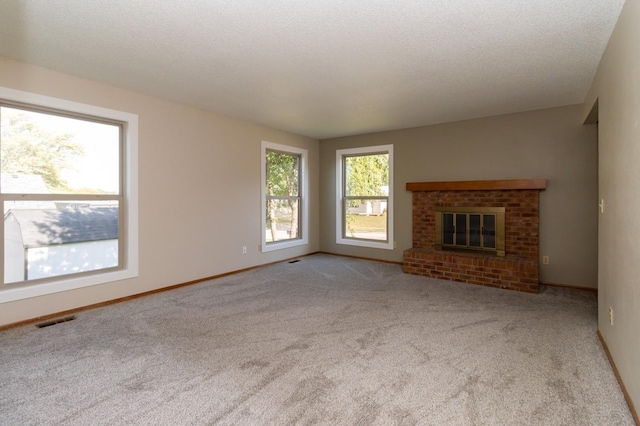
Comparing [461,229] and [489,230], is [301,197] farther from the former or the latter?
[489,230]

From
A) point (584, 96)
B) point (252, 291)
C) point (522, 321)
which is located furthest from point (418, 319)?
point (584, 96)

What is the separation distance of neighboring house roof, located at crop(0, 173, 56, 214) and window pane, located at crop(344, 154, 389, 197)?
14.7ft

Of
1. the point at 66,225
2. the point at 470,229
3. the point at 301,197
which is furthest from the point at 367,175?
the point at 66,225

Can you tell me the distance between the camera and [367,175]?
19.4ft

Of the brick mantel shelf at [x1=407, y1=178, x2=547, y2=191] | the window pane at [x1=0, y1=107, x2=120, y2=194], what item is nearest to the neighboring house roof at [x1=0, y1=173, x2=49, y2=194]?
the window pane at [x1=0, y1=107, x2=120, y2=194]

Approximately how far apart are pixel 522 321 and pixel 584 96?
8.99 feet

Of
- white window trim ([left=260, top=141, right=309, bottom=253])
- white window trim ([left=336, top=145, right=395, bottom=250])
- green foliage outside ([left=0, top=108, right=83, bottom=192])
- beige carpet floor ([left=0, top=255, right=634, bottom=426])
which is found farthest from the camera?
white window trim ([left=336, top=145, right=395, bottom=250])

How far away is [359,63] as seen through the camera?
2.82 meters

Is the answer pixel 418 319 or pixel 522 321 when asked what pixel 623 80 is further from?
pixel 418 319

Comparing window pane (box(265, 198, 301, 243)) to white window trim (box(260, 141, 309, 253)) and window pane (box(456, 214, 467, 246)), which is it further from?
window pane (box(456, 214, 467, 246))

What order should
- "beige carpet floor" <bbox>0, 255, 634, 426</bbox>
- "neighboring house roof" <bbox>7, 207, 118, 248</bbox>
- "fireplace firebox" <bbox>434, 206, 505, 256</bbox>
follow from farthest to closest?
1. "fireplace firebox" <bbox>434, 206, 505, 256</bbox>
2. "neighboring house roof" <bbox>7, 207, 118, 248</bbox>
3. "beige carpet floor" <bbox>0, 255, 634, 426</bbox>

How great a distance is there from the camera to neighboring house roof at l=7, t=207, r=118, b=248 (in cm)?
299

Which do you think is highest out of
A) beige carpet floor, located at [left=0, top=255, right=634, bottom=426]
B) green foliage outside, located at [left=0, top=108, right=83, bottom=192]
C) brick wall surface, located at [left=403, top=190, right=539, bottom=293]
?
green foliage outside, located at [left=0, top=108, right=83, bottom=192]

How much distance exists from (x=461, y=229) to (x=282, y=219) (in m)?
3.01
